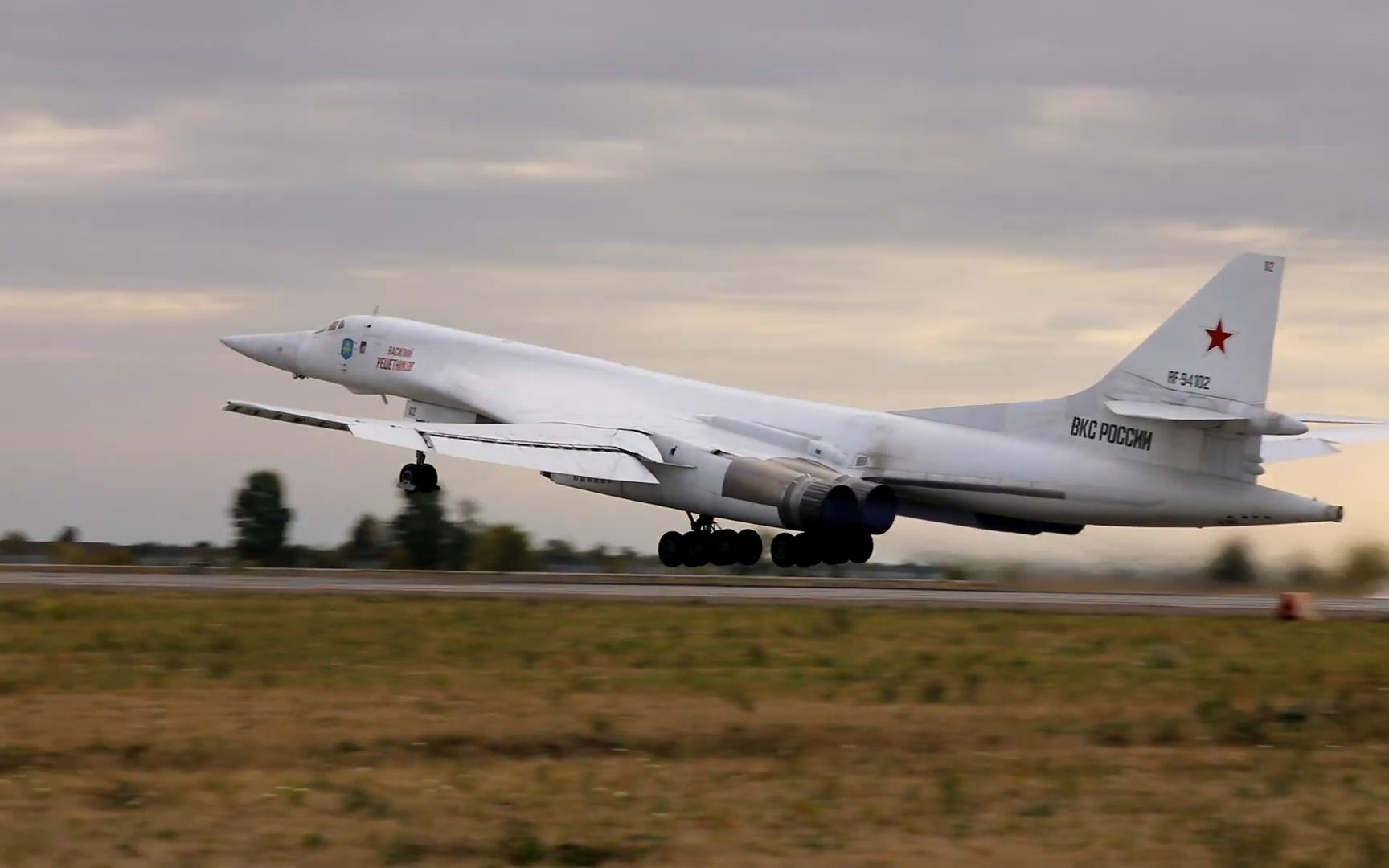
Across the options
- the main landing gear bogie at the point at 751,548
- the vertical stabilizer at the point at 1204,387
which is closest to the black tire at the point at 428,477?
the main landing gear bogie at the point at 751,548

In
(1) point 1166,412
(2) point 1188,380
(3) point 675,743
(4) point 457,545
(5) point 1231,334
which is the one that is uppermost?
(5) point 1231,334

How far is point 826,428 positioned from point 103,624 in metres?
14.5

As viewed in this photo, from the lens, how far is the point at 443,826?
30.3ft

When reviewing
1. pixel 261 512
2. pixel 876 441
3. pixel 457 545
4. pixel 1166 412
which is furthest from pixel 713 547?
pixel 261 512

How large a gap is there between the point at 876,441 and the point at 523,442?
5.55 m

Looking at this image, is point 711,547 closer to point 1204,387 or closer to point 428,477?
Result: point 428,477

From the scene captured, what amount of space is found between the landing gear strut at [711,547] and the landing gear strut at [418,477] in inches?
156

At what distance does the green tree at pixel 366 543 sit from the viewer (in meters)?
39.9

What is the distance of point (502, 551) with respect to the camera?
130 feet

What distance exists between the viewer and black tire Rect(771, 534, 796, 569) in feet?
94.3

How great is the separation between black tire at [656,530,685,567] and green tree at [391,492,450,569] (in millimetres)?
Answer: 13037

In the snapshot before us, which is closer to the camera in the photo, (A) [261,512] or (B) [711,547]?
(B) [711,547]

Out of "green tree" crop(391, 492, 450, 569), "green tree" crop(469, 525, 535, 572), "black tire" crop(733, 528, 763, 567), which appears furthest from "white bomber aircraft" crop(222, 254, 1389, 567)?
"green tree" crop(391, 492, 450, 569)

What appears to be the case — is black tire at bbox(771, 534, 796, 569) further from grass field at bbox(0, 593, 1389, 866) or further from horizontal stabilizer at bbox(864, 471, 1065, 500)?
grass field at bbox(0, 593, 1389, 866)
